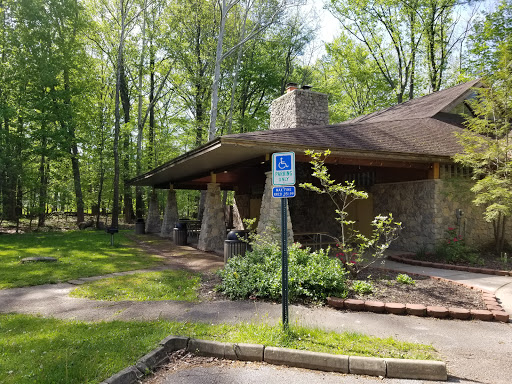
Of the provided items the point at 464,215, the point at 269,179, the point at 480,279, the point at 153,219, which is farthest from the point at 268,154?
the point at 153,219

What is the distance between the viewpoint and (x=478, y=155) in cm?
887

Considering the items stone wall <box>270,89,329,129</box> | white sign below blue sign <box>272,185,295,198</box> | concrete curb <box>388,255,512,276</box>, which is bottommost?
concrete curb <box>388,255,512,276</box>

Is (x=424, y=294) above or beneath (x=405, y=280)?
beneath

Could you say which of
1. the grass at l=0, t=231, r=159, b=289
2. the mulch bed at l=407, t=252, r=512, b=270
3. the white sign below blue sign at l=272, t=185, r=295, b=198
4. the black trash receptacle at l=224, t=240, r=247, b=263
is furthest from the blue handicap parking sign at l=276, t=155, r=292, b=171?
the mulch bed at l=407, t=252, r=512, b=270

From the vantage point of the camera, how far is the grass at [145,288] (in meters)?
5.95

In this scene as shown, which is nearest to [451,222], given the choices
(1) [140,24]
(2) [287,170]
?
(2) [287,170]

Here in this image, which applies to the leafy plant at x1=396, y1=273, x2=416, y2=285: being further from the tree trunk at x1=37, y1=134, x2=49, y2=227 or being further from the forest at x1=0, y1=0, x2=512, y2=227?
the tree trunk at x1=37, y1=134, x2=49, y2=227

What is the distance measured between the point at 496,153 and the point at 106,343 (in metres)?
9.70

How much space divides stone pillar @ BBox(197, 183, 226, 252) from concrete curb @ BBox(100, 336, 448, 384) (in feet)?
27.7

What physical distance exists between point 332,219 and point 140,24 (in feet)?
65.6

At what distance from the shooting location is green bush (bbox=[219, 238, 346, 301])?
5.54 metres

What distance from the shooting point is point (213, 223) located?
1237 cm

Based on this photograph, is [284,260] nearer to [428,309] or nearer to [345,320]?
[345,320]

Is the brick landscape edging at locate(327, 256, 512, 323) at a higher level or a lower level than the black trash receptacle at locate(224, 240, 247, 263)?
lower
